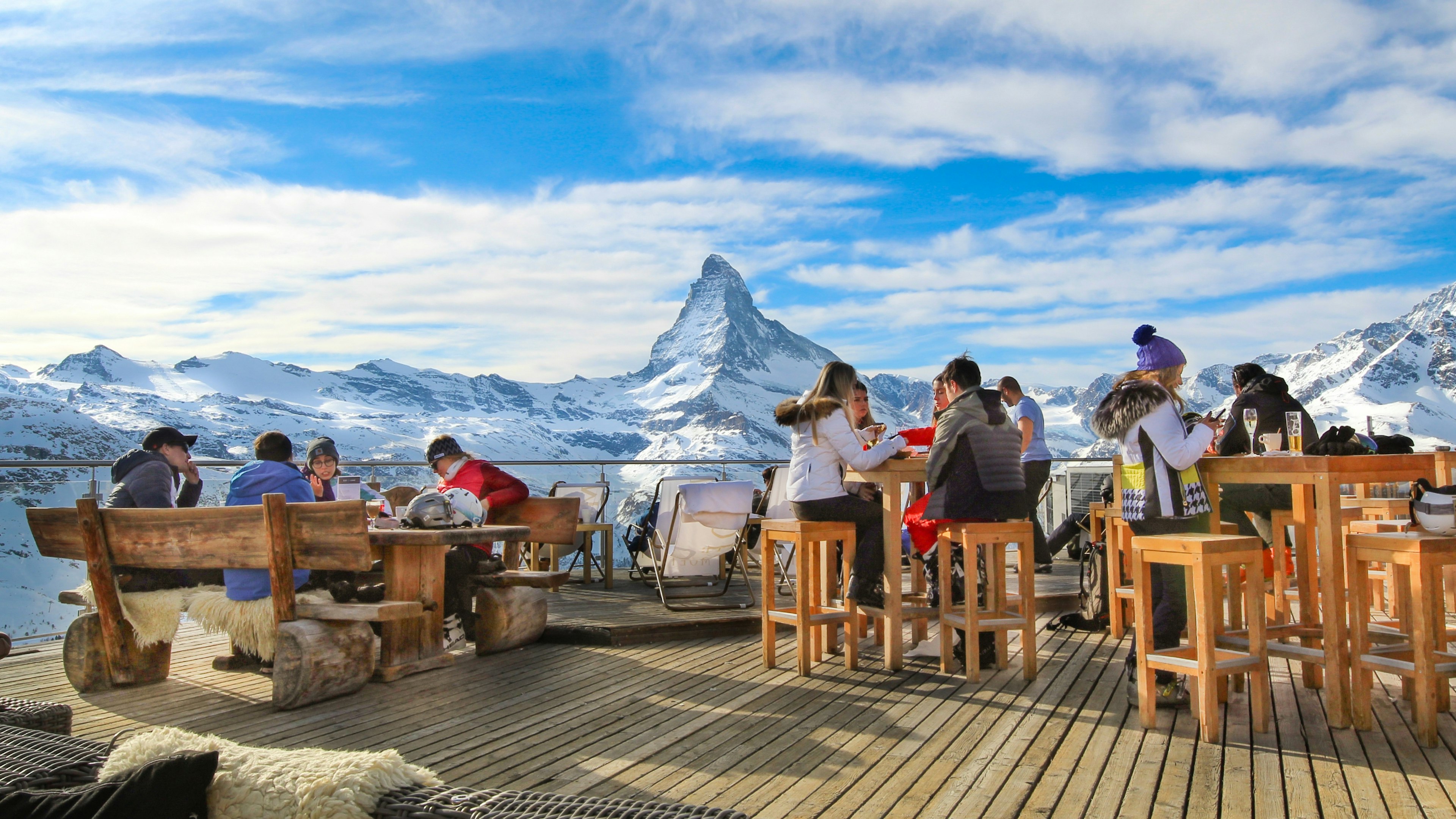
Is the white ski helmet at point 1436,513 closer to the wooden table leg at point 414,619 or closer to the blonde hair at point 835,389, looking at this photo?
the blonde hair at point 835,389

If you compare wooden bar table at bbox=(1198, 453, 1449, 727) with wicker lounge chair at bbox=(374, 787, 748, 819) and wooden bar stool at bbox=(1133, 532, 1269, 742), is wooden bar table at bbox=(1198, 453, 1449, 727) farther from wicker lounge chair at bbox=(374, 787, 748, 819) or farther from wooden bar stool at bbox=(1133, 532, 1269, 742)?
wicker lounge chair at bbox=(374, 787, 748, 819)

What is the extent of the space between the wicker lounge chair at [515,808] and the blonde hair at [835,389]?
2755 mm

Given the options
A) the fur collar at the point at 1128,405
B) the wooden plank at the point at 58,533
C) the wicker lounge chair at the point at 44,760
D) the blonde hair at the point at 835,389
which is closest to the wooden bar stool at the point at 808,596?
the blonde hair at the point at 835,389

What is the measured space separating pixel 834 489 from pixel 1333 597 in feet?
6.11

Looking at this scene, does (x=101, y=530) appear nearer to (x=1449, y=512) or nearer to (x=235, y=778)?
(x=235, y=778)

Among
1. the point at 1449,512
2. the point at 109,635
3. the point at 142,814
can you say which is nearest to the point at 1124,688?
the point at 1449,512

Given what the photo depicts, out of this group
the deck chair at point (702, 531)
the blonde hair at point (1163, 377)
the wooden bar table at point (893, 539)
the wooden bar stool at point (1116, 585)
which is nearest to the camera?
the blonde hair at point (1163, 377)

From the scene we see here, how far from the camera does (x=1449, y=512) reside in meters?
2.88

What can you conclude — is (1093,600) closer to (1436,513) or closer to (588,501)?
(1436,513)

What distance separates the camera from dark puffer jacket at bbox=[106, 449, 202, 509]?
4094mm

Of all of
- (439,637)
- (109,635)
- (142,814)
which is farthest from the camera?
(439,637)

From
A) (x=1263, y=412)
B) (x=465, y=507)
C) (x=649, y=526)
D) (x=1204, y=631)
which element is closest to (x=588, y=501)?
(x=649, y=526)

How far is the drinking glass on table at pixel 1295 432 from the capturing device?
3381 mm

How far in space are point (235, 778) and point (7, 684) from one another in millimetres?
3052
